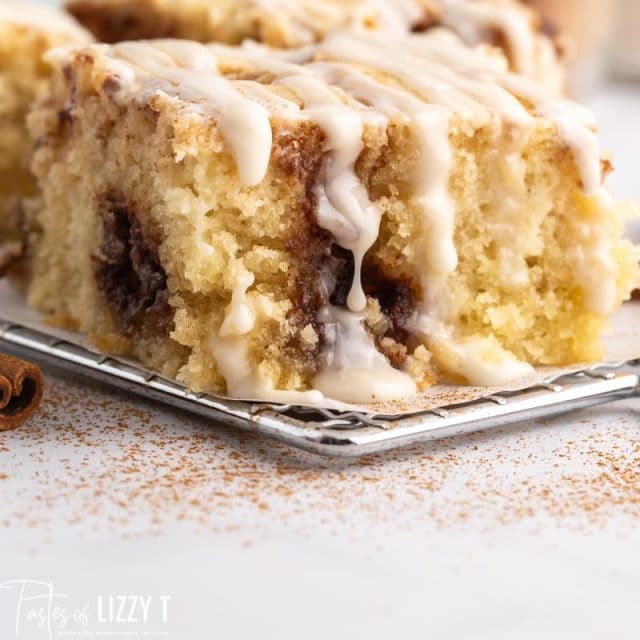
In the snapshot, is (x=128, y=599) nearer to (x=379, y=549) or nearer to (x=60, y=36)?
(x=379, y=549)

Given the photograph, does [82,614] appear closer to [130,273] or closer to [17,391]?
[17,391]

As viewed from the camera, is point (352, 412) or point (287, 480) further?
point (352, 412)

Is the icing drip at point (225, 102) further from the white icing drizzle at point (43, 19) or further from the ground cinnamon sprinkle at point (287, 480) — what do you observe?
the white icing drizzle at point (43, 19)

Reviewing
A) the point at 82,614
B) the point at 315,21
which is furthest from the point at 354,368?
the point at 315,21

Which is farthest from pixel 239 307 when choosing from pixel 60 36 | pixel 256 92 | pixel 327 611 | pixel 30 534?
pixel 60 36

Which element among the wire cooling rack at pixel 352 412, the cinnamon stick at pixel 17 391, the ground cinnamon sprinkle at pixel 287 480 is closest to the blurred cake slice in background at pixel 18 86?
the wire cooling rack at pixel 352 412

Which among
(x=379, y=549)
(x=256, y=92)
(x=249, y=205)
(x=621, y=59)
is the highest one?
(x=256, y=92)
